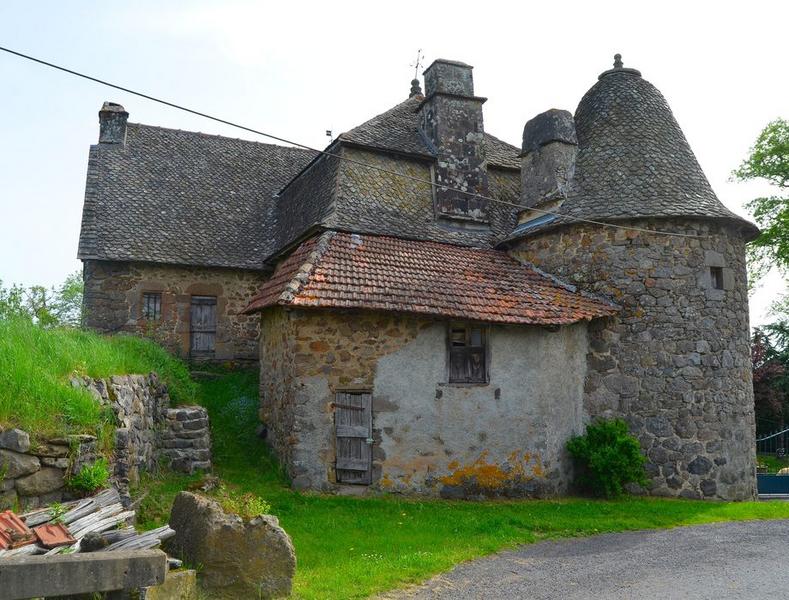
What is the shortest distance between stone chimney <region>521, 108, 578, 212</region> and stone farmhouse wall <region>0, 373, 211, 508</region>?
874 centimetres

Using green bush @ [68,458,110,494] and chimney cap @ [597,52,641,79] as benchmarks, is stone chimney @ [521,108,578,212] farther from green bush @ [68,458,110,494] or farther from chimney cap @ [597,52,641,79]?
green bush @ [68,458,110,494]

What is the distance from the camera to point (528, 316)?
1216 cm

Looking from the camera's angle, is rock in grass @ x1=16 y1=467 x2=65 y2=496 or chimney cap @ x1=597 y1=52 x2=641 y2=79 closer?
rock in grass @ x1=16 y1=467 x2=65 y2=496

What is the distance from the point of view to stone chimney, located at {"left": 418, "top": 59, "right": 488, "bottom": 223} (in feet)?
50.1

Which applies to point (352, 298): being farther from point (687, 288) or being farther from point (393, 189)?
point (687, 288)

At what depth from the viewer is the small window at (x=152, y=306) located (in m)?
17.0

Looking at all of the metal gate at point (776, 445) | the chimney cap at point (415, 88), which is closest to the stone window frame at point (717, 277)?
the chimney cap at point (415, 88)

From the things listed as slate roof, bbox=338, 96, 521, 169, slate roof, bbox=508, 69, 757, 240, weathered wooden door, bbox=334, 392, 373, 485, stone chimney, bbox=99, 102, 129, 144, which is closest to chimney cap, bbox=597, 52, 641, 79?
slate roof, bbox=508, 69, 757, 240

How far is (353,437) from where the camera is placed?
11.4 m

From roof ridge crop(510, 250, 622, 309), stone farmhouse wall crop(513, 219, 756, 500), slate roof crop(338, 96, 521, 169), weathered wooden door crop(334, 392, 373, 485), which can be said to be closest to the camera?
weathered wooden door crop(334, 392, 373, 485)

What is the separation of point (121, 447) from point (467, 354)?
656 centimetres

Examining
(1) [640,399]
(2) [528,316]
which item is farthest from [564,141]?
(1) [640,399]

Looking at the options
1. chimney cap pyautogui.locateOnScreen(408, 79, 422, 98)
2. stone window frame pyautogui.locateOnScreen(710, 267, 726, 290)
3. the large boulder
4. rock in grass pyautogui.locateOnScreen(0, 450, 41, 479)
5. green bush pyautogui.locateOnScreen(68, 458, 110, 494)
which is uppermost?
chimney cap pyautogui.locateOnScreen(408, 79, 422, 98)

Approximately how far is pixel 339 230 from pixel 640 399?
6893 millimetres
